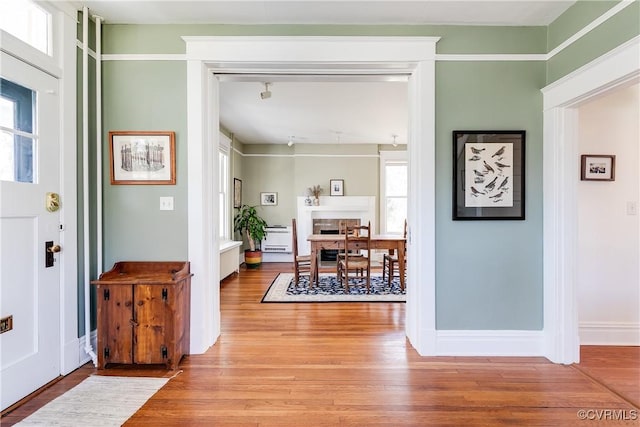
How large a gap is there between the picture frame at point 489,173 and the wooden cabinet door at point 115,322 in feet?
7.82

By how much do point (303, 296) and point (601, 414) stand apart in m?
2.86

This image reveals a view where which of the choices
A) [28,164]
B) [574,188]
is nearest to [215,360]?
[28,164]

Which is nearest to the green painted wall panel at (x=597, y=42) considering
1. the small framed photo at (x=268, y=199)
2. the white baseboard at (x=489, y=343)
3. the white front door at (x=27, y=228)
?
the white baseboard at (x=489, y=343)

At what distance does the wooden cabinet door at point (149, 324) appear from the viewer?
211 cm

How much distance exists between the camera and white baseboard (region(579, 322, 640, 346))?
2582mm

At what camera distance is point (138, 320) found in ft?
6.93

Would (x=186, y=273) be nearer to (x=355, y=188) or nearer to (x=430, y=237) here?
(x=430, y=237)

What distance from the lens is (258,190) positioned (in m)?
6.80

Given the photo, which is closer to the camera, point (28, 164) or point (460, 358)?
point (28, 164)

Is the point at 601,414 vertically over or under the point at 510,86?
under

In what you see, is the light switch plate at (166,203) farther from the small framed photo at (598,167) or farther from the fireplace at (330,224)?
the fireplace at (330,224)

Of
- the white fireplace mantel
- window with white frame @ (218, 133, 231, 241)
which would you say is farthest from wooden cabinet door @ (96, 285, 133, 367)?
the white fireplace mantel

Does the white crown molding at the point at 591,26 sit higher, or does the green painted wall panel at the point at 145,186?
the white crown molding at the point at 591,26

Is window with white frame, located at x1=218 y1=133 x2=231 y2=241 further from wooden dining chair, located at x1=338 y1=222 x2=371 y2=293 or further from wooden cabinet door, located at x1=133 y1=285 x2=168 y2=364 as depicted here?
wooden cabinet door, located at x1=133 y1=285 x2=168 y2=364
